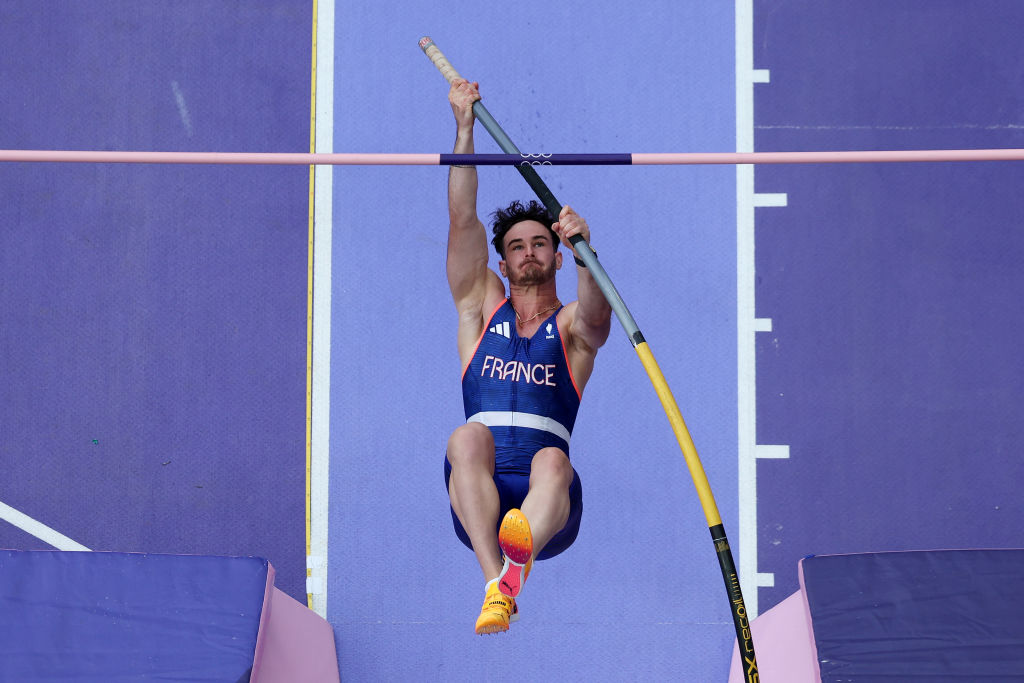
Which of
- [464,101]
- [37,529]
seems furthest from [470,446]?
[37,529]

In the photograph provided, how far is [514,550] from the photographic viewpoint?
11.4 ft

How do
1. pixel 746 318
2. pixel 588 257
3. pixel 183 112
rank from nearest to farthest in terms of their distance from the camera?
pixel 588 257 < pixel 746 318 < pixel 183 112

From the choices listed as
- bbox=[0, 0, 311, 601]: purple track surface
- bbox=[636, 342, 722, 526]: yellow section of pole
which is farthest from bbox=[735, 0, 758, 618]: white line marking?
bbox=[0, 0, 311, 601]: purple track surface

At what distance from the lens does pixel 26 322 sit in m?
5.59

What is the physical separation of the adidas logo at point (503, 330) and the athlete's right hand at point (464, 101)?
0.87 m

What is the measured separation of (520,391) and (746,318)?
6.19 ft

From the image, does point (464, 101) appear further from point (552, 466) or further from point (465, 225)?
point (552, 466)

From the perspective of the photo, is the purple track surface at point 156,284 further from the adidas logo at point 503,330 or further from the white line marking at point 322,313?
the adidas logo at point 503,330

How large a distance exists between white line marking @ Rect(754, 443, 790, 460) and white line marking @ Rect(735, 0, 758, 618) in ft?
0.10

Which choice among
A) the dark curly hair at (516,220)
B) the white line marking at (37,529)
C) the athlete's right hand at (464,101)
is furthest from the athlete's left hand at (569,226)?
the white line marking at (37,529)

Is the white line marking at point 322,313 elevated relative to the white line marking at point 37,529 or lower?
Result: elevated

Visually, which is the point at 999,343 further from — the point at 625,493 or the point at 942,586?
the point at 625,493

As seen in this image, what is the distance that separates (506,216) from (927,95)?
276 centimetres

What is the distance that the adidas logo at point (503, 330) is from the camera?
4328 millimetres
